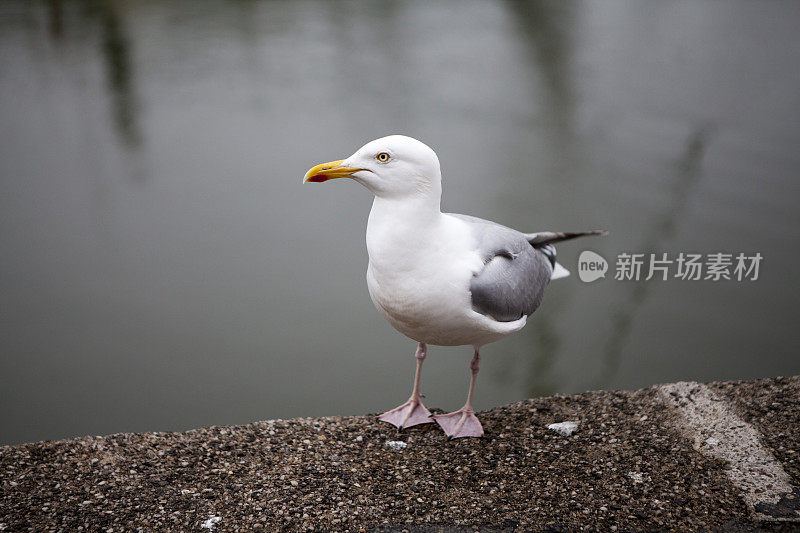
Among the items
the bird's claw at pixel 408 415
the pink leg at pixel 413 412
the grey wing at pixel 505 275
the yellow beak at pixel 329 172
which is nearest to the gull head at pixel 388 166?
the yellow beak at pixel 329 172

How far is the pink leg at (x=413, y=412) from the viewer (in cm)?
216

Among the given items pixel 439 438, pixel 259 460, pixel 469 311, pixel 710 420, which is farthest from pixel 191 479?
pixel 710 420

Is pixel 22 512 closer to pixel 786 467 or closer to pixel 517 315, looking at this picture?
pixel 517 315

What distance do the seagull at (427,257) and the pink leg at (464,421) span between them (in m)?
0.19

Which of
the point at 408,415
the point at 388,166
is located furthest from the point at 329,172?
the point at 408,415

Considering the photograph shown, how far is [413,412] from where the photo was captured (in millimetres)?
2189

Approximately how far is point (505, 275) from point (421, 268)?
0.29 meters

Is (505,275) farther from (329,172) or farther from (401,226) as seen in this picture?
(329,172)

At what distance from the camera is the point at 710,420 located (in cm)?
217

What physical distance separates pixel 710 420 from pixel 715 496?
39 cm

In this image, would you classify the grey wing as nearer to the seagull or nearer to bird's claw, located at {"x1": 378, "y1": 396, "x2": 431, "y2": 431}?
the seagull

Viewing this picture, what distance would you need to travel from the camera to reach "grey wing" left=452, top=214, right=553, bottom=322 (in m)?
1.86

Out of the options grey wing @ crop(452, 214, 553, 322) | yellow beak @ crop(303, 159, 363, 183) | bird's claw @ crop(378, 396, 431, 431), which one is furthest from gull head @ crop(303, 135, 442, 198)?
bird's claw @ crop(378, 396, 431, 431)

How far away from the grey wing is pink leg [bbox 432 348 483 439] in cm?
27
